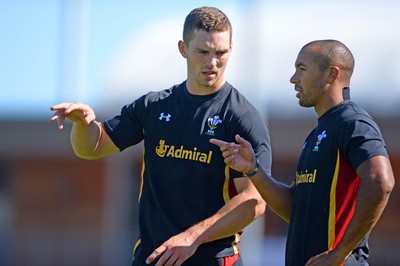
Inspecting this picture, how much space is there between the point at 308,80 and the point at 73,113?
1.55m

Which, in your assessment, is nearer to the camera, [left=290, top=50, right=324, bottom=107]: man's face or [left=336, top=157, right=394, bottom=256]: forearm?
[left=336, top=157, right=394, bottom=256]: forearm

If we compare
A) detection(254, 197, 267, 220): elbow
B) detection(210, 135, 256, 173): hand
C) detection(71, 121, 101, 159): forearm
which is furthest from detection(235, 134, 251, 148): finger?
detection(71, 121, 101, 159): forearm

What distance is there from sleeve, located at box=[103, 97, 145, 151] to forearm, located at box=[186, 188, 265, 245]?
0.88 metres

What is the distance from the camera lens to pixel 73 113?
6719 mm

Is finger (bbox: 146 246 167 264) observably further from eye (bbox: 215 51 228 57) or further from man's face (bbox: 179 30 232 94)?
eye (bbox: 215 51 228 57)

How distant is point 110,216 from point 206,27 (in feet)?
48.3

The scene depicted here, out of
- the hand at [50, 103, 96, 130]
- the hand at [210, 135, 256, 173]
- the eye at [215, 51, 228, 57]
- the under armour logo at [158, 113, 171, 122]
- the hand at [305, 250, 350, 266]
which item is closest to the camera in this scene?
the hand at [305, 250, 350, 266]

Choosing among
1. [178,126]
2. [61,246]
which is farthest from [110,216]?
[178,126]

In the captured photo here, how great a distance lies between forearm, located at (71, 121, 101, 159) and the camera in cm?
689

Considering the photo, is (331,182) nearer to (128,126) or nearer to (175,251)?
(175,251)

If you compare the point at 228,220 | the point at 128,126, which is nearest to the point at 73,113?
the point at 128,126

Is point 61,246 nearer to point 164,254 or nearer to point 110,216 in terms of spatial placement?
point 110,216

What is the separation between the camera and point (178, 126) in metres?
6.80

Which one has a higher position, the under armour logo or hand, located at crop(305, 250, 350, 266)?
the under armour logo
